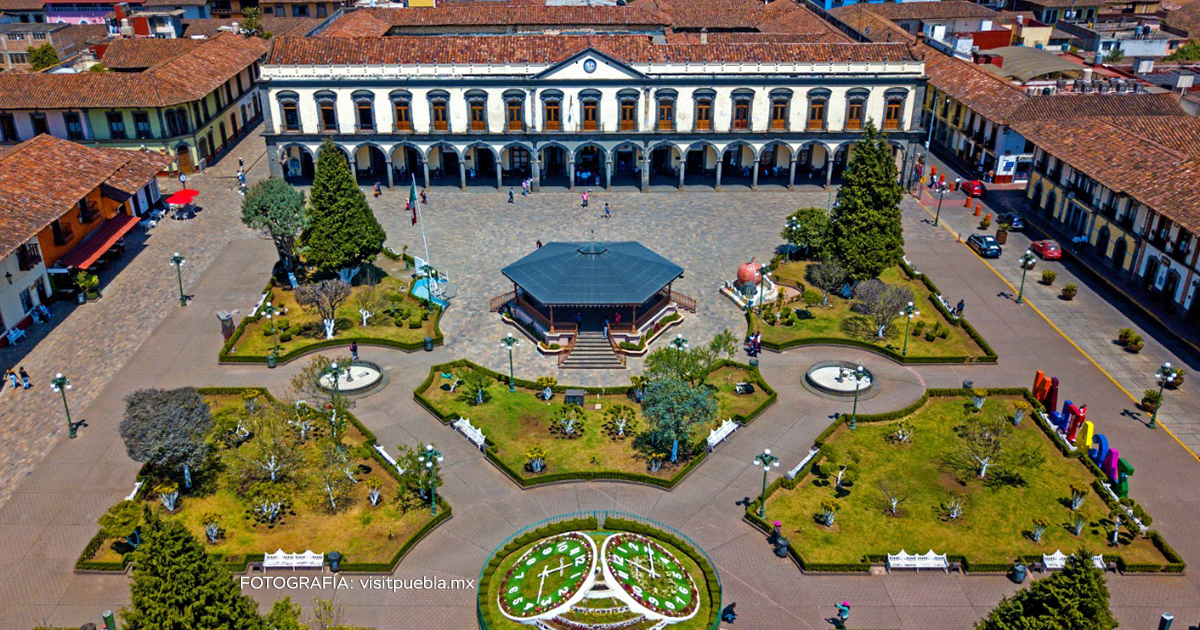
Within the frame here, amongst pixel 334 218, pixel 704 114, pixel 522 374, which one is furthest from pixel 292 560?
pixel 704 114

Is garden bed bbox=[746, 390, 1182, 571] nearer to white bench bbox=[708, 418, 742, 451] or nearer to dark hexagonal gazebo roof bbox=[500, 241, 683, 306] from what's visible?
white bench bbox=[708, 418, 742, 451]

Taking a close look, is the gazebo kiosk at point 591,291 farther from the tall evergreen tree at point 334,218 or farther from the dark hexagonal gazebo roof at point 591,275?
the tall evergreen tree at point 334,218

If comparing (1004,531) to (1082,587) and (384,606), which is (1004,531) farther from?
(384,606)

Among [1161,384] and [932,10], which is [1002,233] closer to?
[1161,384]

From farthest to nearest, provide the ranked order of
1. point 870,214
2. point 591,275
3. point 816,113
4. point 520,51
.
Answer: point 816,113 < point 520,51 < point 870,214 < point 591,275

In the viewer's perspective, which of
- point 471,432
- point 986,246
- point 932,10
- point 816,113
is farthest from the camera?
point 932,10
